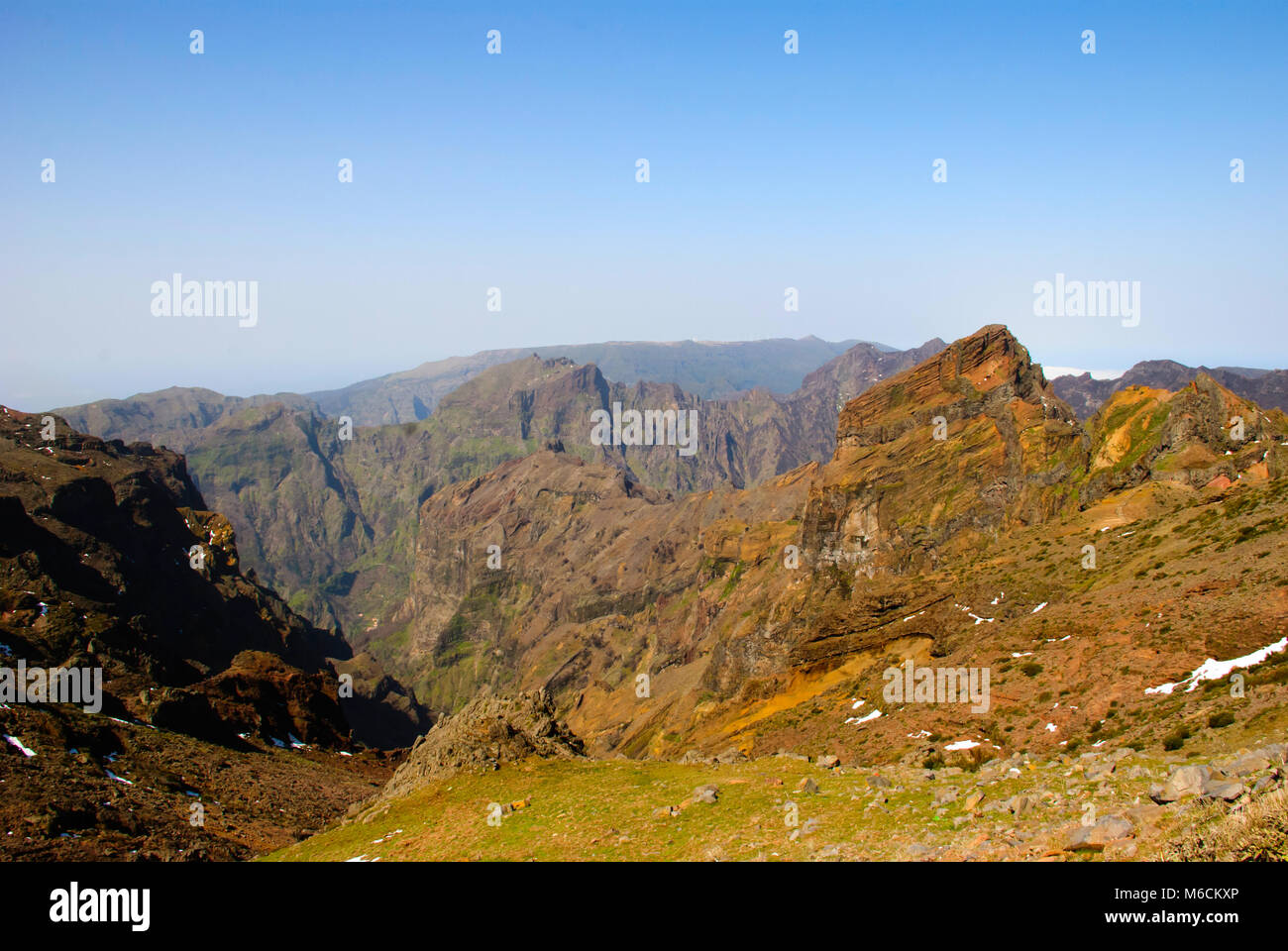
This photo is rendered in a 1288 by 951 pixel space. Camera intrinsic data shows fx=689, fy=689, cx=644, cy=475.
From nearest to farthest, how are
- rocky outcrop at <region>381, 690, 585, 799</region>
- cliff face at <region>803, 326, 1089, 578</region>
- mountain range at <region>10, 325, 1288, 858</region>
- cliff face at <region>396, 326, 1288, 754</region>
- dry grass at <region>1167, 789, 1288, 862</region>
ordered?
1. dry grass at <region>1167, 789, 1288, 862</region>
2. mountain range at <region>10, 325, 1288, 858</region>
3. rocky outcrop at <region>381, 690, 585, 799</region>
4. cliff face at <region>396, 326, 1288, 754</region>
5. cliff face at <region>803, 326, 1089, 578</region>

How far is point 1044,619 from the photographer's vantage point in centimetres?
3756

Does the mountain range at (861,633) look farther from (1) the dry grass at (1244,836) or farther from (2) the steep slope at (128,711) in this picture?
(1) the dry grass at (1244,836)

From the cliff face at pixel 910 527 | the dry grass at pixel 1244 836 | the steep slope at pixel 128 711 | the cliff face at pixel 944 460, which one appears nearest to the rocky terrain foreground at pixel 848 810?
the dry grass at pixel 1244 836

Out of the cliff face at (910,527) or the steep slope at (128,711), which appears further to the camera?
the cliff face at (910,527)

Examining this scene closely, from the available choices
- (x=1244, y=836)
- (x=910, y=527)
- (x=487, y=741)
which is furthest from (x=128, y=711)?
(x=910, y=527)

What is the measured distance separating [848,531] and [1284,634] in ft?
257

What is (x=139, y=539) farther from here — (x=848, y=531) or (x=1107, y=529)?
(x=1107, y=529)

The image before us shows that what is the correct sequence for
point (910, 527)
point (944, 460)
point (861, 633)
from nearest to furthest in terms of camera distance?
1. point (861, 633)
2. point (910, 527)
3. point (944, 460)

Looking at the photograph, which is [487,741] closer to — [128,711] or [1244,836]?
[1244,836]

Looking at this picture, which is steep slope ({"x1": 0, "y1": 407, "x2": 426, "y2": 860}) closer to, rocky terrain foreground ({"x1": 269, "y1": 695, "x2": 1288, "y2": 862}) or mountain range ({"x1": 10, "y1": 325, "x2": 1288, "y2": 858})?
mountain range ({"x1": 10, "y1": 325, "x2": 1288, "y2": 858})

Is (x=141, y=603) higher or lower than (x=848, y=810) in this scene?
lower

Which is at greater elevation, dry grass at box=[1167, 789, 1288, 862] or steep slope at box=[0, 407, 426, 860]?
dry grass at box=[1167, 789, 1288, 862]

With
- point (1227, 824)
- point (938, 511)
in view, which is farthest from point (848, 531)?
point (1227, 824)

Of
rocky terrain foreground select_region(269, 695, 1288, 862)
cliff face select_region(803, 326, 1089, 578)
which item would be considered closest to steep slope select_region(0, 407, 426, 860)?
rocky terrain foreground select_region(269, 695, 1288, 862)
